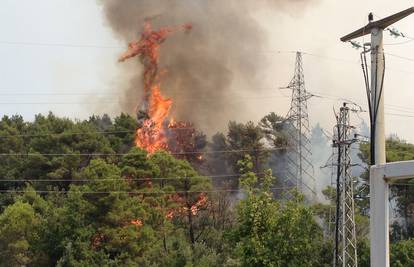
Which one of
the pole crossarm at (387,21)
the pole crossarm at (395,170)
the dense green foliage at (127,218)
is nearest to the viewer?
the pole crossarm at (395,170)

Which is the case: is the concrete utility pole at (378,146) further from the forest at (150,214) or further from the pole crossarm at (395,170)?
the forest at (150,214)

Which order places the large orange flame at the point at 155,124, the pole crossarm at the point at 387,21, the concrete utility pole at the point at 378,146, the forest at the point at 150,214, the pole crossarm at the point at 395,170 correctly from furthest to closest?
the large orange flame at the point at 155,124 < the forest at the point at 150,214 < the pole crossarm at the point at 387,21 < the concrete utility pole at the point at 378,146 < the pole crossarm at the point at 395,170

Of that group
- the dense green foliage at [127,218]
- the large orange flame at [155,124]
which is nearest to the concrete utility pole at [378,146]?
the dense green foliage at [127,218]

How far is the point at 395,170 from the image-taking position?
932 centimetres

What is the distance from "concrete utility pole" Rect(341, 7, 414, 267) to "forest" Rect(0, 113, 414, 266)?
16.0 meters

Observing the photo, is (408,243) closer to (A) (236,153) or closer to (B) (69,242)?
(B) (69,242)

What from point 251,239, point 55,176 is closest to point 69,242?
point 55,176

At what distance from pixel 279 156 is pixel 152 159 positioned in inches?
811

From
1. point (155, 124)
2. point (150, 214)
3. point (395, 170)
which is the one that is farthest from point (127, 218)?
point (395, 170)

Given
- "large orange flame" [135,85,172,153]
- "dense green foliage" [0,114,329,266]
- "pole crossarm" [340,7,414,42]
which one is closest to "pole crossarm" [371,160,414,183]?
"pole crossarm" [340,7,414,42]

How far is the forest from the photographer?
91.1 feet

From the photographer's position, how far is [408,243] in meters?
36.9

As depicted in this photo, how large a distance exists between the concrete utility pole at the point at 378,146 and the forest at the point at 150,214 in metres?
16.0

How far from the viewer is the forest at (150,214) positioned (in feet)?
91.1
